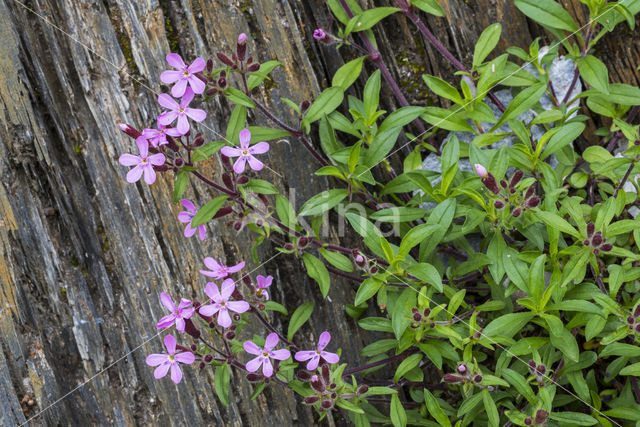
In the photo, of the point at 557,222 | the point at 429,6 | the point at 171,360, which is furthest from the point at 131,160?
the point at 557,222

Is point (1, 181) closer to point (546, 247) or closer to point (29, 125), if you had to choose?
point (29, 125)

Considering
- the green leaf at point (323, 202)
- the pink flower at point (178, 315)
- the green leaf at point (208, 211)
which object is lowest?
the pink flower at point (178, 315)

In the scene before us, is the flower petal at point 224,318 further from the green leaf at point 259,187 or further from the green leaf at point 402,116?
the green leaf at point 402,116

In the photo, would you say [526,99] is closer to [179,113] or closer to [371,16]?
[371,16]

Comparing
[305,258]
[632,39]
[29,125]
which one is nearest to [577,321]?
[305,258]

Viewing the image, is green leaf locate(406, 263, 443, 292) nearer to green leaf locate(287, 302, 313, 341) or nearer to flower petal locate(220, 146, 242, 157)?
green leaf locate(287, 302, 313, 341)

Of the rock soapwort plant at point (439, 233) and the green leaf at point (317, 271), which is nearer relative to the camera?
the rock soapwort plant at point (439, 233)

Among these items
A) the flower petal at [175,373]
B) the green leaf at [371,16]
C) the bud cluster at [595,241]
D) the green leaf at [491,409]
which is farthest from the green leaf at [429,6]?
the flower petal at [175,373]
